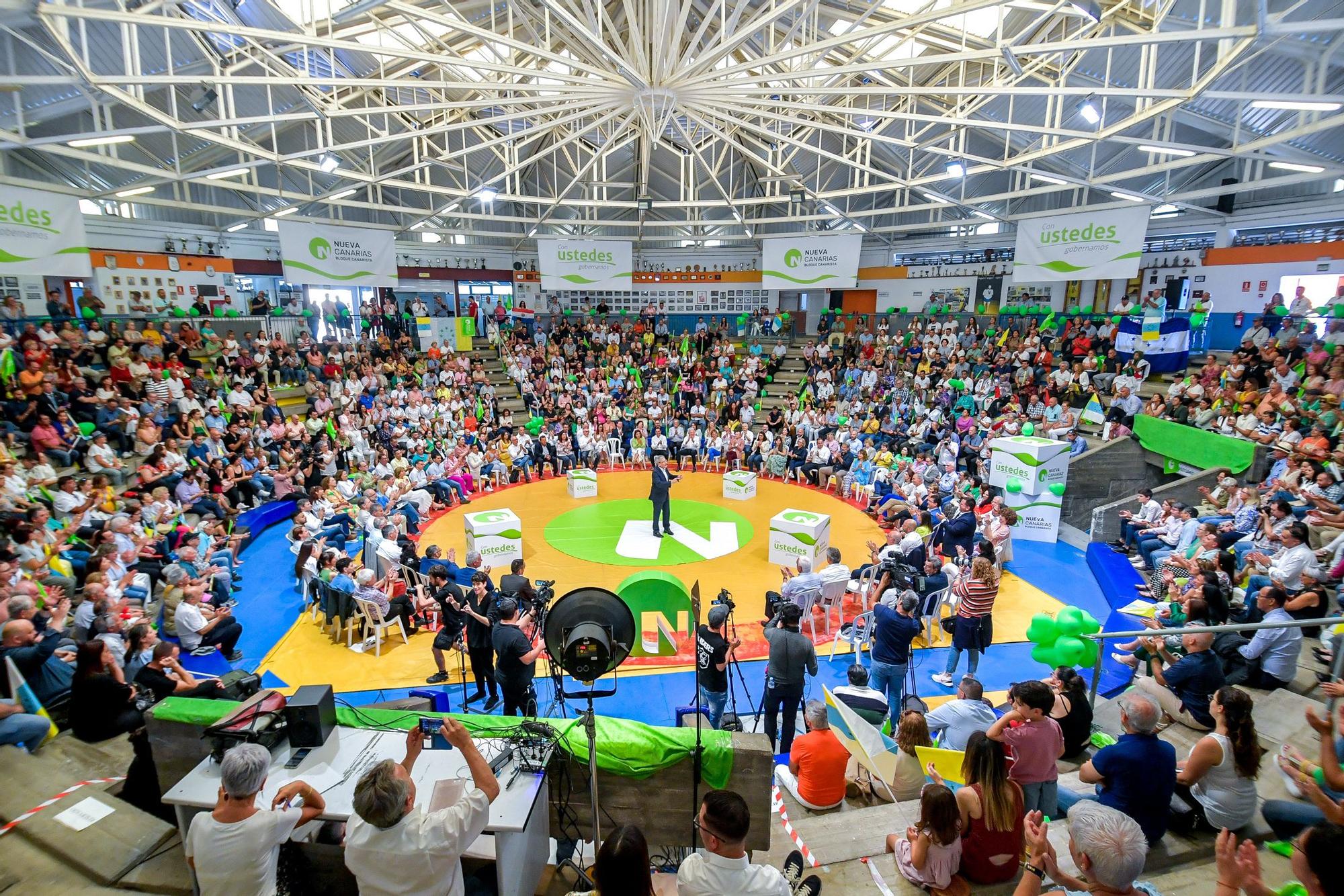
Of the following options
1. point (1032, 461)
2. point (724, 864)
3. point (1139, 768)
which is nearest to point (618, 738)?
point (724, 864)

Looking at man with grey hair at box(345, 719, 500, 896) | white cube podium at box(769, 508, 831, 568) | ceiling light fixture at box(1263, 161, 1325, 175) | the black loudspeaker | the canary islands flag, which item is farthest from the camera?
ceiling light fixture at box(1263, 161, 1325, 175)

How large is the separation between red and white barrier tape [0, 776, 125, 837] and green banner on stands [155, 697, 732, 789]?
1.01 meters

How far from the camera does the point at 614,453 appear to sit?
1856 cm

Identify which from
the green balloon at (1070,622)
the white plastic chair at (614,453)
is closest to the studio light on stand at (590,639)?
the green balloon at (1070,622)

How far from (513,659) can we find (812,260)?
17746mm

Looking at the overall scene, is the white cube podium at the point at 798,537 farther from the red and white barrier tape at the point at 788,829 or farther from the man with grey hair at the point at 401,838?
the man with grey hair at the point at 401,838

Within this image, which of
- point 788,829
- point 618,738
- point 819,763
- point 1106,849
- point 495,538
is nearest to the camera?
point 1106,849

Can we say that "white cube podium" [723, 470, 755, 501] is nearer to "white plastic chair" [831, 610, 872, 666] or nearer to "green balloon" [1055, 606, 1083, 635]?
"white plastic chair" [831, 610, 872, 666]

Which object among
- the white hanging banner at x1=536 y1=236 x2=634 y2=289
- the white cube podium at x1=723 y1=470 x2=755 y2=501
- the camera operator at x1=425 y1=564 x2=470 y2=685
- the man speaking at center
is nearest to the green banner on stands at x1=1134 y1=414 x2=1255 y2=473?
the white cube podium at x1=723 y1=470 x2=755 y2=501

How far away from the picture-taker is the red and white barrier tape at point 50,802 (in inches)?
155

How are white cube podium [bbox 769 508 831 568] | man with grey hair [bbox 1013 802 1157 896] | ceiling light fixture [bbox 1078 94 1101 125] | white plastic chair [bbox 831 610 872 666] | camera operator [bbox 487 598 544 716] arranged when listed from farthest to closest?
ceiling light fixture [bbox 1078 94 1101 125] → white cube podium [bbox 769 508 831 568] → white plastic chair [bbox 831 610 872 666] → camera operator [bbox 487 598 544 716] → man with grey hair [bbox 1013 802 1157 896]

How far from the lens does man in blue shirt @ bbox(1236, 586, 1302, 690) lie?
5328 mm

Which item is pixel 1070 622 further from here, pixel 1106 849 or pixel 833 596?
pixel 1106 849

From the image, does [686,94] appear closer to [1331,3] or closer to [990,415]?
[1331,3]
